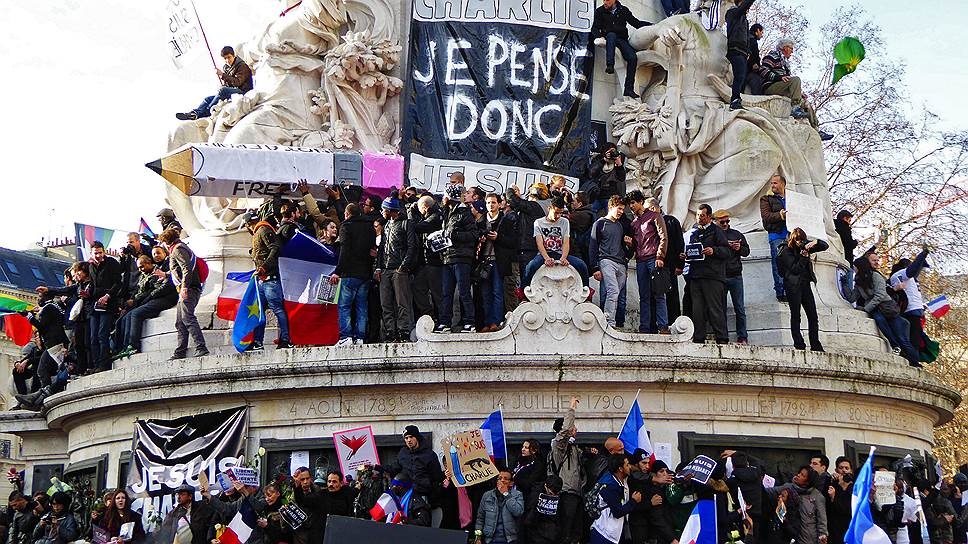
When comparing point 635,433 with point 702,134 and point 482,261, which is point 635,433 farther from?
point 702,134

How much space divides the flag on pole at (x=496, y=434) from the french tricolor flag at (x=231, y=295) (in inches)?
183

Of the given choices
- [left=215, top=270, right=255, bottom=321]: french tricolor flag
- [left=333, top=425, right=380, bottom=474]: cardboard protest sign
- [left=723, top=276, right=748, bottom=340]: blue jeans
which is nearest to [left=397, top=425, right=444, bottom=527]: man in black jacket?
[left=333, top=425, right=380, bottom=474]: cardboard protest sign

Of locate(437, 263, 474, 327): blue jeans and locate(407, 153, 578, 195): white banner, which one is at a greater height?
locate(407, 153, 578, 195): white banner

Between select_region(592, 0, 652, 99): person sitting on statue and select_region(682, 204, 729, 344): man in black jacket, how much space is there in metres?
4.86

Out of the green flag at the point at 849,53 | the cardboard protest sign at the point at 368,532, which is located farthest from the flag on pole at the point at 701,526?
the green flag at the point at 849,53

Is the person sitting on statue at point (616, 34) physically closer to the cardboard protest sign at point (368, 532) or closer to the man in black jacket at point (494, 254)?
the man in black jacket at point (494, 254)

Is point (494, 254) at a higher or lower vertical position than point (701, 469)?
higher

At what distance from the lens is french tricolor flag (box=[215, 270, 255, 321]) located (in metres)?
21.5

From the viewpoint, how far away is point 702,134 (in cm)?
2384

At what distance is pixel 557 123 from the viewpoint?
79.4 feet

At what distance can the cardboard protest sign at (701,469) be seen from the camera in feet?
55.6

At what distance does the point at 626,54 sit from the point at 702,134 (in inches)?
75.1

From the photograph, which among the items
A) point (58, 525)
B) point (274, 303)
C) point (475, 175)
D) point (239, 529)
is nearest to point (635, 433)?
point (239, 529)

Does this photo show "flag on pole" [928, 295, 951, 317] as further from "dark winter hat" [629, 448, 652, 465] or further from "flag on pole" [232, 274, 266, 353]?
"flag on pole" [232, 274, 266, 353]
